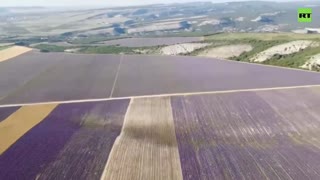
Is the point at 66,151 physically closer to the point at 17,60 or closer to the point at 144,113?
the point at 144,113

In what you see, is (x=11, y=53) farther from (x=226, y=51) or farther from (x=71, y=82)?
(x=226, y=51)

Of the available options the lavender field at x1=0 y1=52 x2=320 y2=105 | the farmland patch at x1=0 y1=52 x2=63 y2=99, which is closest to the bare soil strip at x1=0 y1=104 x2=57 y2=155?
the lavender field at x1=0 y1=52 x2=320 y2=105

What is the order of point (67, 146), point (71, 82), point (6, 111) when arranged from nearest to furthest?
point (67, 146) < point (6, 111) < point (71, 82)

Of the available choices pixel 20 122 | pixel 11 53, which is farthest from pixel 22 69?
pixel 20 122

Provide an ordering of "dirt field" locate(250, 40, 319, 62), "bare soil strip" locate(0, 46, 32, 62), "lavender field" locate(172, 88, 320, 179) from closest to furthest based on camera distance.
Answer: "lavender field" locate(172, 88, 320, 179) → "bare soil strip" locate(0, 46, 32, 62) → "dirt field" locate(250, 40, 319, 62)

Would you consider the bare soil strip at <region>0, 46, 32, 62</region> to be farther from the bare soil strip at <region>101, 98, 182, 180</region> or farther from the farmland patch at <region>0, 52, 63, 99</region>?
the bare soil strip at <region>101, 98, 182, 180</region>

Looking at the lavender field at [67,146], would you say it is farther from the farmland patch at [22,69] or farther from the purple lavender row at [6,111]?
the farmland patch at [22,69]
